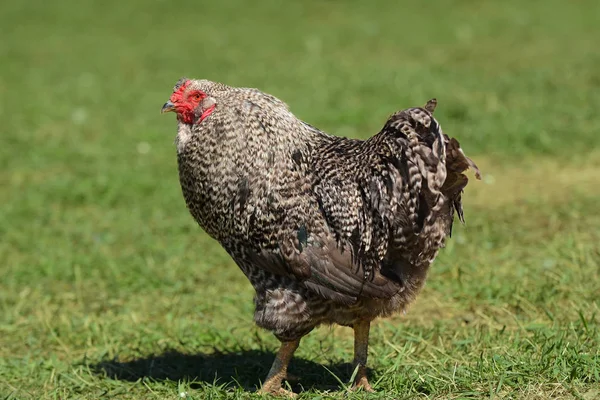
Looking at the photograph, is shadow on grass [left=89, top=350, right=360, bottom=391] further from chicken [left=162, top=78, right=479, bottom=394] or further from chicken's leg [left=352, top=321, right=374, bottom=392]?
chicken [left=162, top=78, right=479, bottom=394]

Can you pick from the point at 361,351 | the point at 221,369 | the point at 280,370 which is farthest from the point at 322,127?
the point at 280,370

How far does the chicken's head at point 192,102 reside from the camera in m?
4.84

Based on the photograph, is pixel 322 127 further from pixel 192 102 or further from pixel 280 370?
pixel 280 370

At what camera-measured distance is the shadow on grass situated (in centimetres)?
509

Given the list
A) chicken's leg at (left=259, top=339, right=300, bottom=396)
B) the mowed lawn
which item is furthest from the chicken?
the mowed lawn

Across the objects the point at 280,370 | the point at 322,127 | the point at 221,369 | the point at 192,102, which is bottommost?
the point at 221,369

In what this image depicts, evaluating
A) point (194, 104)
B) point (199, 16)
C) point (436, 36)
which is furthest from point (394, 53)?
point (194, 104)

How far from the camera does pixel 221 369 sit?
5.27 meters

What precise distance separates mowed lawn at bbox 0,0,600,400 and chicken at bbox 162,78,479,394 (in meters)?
0.51

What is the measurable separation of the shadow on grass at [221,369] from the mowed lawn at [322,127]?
0.02 m

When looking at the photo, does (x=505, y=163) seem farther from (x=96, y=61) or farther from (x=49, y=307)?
(x=96, y=61)

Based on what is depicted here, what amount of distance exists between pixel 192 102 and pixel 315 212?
99cm

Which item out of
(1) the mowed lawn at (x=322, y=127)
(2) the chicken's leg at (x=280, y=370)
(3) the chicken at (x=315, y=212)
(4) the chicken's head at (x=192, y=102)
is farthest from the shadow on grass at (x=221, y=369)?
(4) the chicken's head at (x=192, y=102)

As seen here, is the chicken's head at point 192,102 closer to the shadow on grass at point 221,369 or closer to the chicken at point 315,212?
the chicken at point 315,212
